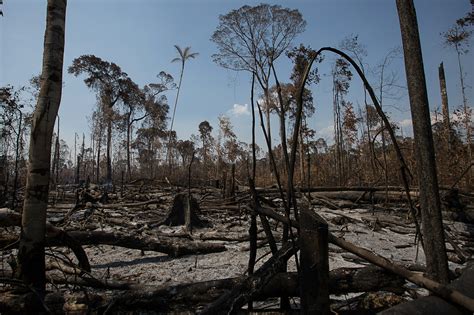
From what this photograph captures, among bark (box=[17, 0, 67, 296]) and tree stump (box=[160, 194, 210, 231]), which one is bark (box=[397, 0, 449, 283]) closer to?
bark (box=[17, 0, 67, 296])

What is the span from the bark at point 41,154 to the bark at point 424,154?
8.30ft

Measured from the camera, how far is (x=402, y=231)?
521cm

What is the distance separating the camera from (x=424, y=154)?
1.26m

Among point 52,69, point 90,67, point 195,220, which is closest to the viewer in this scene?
point 52,69

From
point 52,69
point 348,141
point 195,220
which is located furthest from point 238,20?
point 52,69

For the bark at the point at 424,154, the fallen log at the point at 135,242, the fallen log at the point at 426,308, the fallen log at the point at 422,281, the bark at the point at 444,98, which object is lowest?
the fallen log at the point at 135,242

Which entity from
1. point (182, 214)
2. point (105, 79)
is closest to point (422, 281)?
point (182, 214)

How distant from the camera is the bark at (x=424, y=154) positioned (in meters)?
1.22

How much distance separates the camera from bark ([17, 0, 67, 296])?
2.17 meters

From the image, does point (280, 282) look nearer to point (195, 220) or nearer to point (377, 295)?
point (377, 295)

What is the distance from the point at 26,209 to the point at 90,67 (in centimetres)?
3068

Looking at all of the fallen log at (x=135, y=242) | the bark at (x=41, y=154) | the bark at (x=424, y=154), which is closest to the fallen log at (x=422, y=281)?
the bark at (x=424, y=154)

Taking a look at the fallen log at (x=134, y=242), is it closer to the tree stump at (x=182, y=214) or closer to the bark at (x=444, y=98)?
the tree stump at (x=182, y=214)

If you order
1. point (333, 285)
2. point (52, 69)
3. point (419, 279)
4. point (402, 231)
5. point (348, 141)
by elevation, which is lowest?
point (402, 231)
